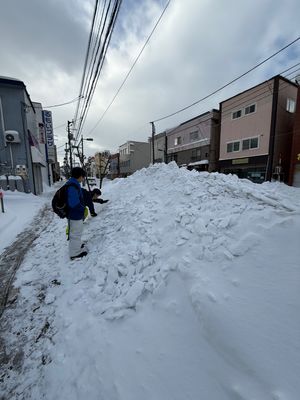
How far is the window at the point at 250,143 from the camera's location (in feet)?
66.2

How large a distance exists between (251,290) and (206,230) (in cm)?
104

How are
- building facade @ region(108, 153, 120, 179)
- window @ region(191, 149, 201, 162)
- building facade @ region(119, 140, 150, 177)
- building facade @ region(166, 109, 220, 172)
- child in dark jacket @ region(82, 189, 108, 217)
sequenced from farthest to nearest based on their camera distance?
building facade @ region(108, 153, 120, 179) < building facade @ region(119, 140, 150, 177) < window @ region(191, 149, 201, 162) < building facade @ region(166, 109, 220, 172) < child in dark jacket @ region(82, 189, 108, 217)

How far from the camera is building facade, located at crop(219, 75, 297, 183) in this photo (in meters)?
18.6

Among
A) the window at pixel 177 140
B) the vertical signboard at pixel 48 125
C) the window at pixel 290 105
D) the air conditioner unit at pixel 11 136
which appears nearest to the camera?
the air conditioner unit at pixel 11 136

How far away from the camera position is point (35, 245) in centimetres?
516

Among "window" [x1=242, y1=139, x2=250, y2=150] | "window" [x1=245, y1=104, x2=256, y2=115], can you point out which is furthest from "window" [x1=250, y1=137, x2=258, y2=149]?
"window" [x1=245, y1=104, x2=256, y2=115]

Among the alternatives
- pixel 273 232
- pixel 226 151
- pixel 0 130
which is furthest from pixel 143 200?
pixel 226 151

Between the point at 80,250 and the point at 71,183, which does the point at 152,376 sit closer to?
the point at 80,250

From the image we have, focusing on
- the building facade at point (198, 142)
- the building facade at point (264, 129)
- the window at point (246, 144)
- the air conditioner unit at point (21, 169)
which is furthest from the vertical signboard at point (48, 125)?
the window at point (246, 144)

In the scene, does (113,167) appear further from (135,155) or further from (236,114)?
(236,114)

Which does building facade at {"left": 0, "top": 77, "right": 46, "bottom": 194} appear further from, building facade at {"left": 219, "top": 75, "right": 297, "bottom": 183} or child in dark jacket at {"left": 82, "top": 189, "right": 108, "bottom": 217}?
building facade at {"left": 219, "top": 75, "right": 297, "bottom": 183}

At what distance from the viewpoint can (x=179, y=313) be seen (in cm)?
204

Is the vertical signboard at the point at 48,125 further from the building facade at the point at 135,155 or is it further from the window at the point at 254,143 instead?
the window at the point at 254,143

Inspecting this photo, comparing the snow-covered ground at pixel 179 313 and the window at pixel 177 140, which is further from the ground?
the window at pixel 177 140
